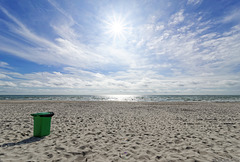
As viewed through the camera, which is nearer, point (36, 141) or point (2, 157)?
point (2, 157)

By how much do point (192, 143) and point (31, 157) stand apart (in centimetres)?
567

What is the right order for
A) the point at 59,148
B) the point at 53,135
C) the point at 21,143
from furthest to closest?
the point at 53,135, the point at 21,143, the point at 59,148

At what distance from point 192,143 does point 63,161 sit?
15.4 feet

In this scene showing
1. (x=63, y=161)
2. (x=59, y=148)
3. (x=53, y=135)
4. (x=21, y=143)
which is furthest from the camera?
(x=53, y=135)

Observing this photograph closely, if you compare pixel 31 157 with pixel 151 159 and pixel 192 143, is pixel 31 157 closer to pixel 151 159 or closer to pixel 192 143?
pixel 151 159

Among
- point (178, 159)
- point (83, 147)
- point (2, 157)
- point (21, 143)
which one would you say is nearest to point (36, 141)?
point (21, 143)

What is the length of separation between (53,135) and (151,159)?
4.52 meters

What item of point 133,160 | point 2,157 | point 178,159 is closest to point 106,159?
point 133,160

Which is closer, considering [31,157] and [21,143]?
[31,157]

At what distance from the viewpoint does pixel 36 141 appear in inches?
186

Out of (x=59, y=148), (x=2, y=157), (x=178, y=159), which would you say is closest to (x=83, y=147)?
(x=59, y=148)

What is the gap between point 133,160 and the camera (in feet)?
11.3

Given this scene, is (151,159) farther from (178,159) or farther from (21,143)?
(21,143)

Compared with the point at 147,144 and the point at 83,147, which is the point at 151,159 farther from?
the point at 83,147
